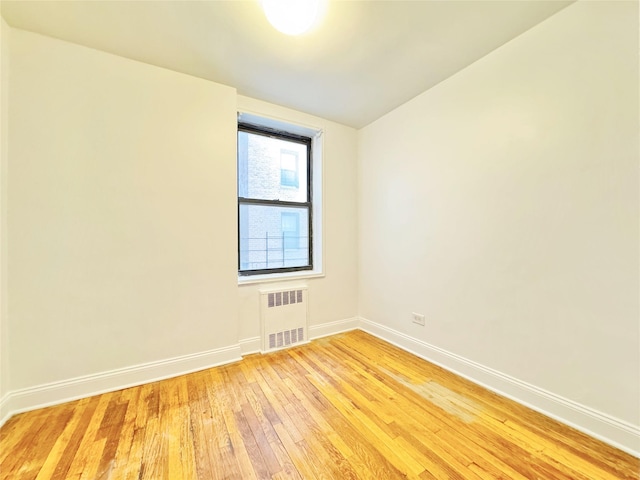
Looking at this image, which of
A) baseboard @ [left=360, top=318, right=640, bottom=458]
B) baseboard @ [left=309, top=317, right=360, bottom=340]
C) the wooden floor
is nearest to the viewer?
the wooden floor

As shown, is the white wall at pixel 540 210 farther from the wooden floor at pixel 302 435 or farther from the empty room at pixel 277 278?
the wooden floor at pixel 302 435

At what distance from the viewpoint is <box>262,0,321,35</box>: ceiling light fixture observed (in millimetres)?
1461

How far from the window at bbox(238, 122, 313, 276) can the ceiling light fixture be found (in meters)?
1.38

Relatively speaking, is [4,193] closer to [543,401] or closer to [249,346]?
[249,346]

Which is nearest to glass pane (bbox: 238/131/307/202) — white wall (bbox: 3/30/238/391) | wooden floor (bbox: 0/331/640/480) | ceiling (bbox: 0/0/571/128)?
white wall (bbox: 3/30/238/391)

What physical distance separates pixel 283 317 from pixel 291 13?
99.9 inches

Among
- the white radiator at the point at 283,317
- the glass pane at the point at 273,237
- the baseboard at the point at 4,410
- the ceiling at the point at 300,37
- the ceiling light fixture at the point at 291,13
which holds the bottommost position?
the baseboard at the point at 4,410

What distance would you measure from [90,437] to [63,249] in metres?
1.26

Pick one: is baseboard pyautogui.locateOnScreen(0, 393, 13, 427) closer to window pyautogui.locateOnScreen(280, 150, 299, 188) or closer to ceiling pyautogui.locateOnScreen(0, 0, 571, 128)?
ceiling pyautogui.locateOnScreen(0, 0, 571, 128)

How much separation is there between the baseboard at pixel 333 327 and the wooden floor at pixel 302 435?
83 cm

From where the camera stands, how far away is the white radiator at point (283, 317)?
8.75 ft

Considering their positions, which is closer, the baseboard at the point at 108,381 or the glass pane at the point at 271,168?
the baseboard at the point at 108,381

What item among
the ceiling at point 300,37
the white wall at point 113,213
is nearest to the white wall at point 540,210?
the ceiling at point 300,37

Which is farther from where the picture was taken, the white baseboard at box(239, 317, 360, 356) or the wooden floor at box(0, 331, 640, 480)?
the white baseboard at box(239, 317, 360, 356)
